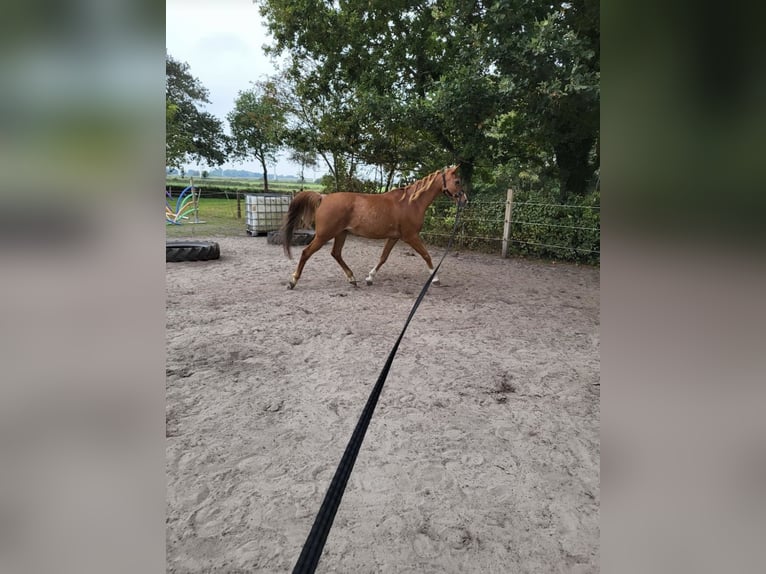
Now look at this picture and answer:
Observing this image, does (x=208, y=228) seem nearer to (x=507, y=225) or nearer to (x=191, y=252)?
(x=191, y=252)

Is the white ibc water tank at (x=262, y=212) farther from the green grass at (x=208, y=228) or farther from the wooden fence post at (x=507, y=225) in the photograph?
the wooden fence post at (x=507, y=225)

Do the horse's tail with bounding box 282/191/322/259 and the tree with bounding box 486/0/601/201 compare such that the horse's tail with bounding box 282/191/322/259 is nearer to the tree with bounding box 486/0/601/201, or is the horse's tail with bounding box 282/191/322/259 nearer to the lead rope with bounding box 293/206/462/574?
the tree with bounding box 486/0/601/201

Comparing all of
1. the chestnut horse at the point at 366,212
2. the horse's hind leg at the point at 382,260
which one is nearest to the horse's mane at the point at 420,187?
the chestnut horse at the point at 366,212

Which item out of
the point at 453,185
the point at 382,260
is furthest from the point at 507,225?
the point at 382,260

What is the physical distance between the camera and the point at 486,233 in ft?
28.0

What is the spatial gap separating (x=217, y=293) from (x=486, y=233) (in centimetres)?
568

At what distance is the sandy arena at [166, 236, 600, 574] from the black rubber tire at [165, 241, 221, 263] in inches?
88.4

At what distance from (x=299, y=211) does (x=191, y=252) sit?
8.37ft

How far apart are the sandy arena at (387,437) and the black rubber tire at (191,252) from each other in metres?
2.24

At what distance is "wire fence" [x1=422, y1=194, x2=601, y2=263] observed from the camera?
7348mm

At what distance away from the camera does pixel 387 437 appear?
212 cm

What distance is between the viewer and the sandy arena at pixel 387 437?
4.78ft

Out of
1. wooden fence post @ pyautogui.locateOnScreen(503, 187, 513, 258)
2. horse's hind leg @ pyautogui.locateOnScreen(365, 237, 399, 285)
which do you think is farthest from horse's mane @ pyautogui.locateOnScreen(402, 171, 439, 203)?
wooden fence post @ pyautogui.locateOnScreen(503, 187, 513, 258)
